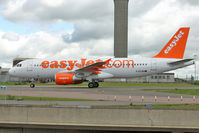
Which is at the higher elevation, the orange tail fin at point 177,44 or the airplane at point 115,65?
the orange tail fin at point 177,44

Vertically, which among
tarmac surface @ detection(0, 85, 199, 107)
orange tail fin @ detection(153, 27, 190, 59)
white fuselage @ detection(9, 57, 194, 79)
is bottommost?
tarmac surface @ detection(0, 85, 199, 107)

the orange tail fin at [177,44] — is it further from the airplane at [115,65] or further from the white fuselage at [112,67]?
the white fuselage at [112,67]

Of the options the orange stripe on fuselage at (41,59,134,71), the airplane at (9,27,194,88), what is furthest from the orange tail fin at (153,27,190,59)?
the orange stripe on fuselage at (41,59,134,71)

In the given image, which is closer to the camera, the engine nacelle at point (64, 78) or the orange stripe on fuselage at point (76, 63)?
the engine nacelle at point (64, 78)

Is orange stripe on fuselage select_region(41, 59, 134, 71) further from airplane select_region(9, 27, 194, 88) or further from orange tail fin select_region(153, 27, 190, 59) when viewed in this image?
orange tail fin select_region(153, 27, 190, 59)

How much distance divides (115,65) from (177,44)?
9.73 metres

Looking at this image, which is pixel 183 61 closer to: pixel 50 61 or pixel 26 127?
pixel 50 61

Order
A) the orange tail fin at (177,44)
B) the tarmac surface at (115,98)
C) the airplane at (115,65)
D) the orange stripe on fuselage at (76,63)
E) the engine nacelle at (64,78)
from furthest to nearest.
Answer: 1. the orange tail fin at (177,44)
2. the orange stripe on fuselage at (76,63)
3. the airplane at (115,65)
4. the engine nacelle at (64,78)
5. the tarmac surface at (115,98)

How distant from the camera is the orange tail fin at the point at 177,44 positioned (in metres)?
33.2

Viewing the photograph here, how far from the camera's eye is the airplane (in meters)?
32.0

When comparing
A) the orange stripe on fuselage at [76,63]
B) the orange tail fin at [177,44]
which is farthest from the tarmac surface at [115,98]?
Answer: the orange tail fin at [177,44]

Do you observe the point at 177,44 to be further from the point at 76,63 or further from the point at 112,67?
the point at 76,63

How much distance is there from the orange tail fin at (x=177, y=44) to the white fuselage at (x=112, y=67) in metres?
1.29

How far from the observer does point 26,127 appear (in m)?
12.9
